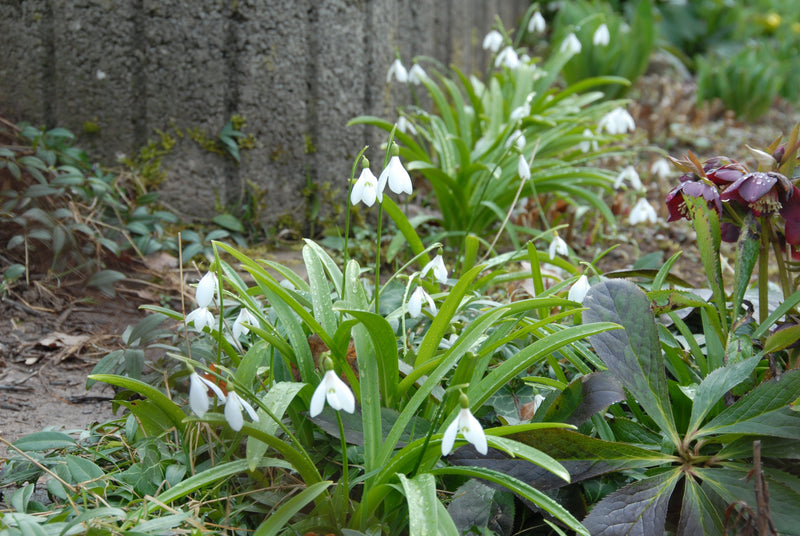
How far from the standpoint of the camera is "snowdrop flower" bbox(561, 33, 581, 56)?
3947 millimetres

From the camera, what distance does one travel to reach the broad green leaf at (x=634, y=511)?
56.7 inches

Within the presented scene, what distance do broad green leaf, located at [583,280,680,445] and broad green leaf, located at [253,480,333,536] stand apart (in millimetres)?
721

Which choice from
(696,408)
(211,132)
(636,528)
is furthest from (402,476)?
(211,132)

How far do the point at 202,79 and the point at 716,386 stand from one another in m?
2.48

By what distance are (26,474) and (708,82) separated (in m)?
6.45

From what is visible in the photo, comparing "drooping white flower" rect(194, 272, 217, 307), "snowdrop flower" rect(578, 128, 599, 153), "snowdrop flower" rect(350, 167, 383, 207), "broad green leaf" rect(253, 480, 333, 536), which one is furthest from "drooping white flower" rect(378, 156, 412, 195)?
"snowdrop flower" rect(578, 128, 599, 153)

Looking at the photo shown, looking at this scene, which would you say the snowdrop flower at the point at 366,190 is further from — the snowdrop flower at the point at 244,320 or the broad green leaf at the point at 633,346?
the broad green leaf at the point at 633,346

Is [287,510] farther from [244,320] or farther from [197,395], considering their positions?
[244,320]

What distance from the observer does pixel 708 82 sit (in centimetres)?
634

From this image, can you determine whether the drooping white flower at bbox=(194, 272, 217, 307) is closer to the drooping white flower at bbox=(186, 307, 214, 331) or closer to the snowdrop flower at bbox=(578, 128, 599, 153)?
the drooping white flower at bbox=(186, 307, 214, 331)

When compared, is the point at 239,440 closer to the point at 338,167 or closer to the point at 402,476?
the point at 402,476

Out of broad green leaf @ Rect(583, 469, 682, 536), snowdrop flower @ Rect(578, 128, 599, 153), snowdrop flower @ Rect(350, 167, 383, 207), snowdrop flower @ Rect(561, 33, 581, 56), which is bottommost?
broad green leaf @ Rect(583, 469, 682, 536)

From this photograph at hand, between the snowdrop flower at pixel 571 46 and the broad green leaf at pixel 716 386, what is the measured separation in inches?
109

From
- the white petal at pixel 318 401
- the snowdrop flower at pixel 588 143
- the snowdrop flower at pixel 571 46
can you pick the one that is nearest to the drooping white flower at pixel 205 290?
the white petal at pixel 318 401
